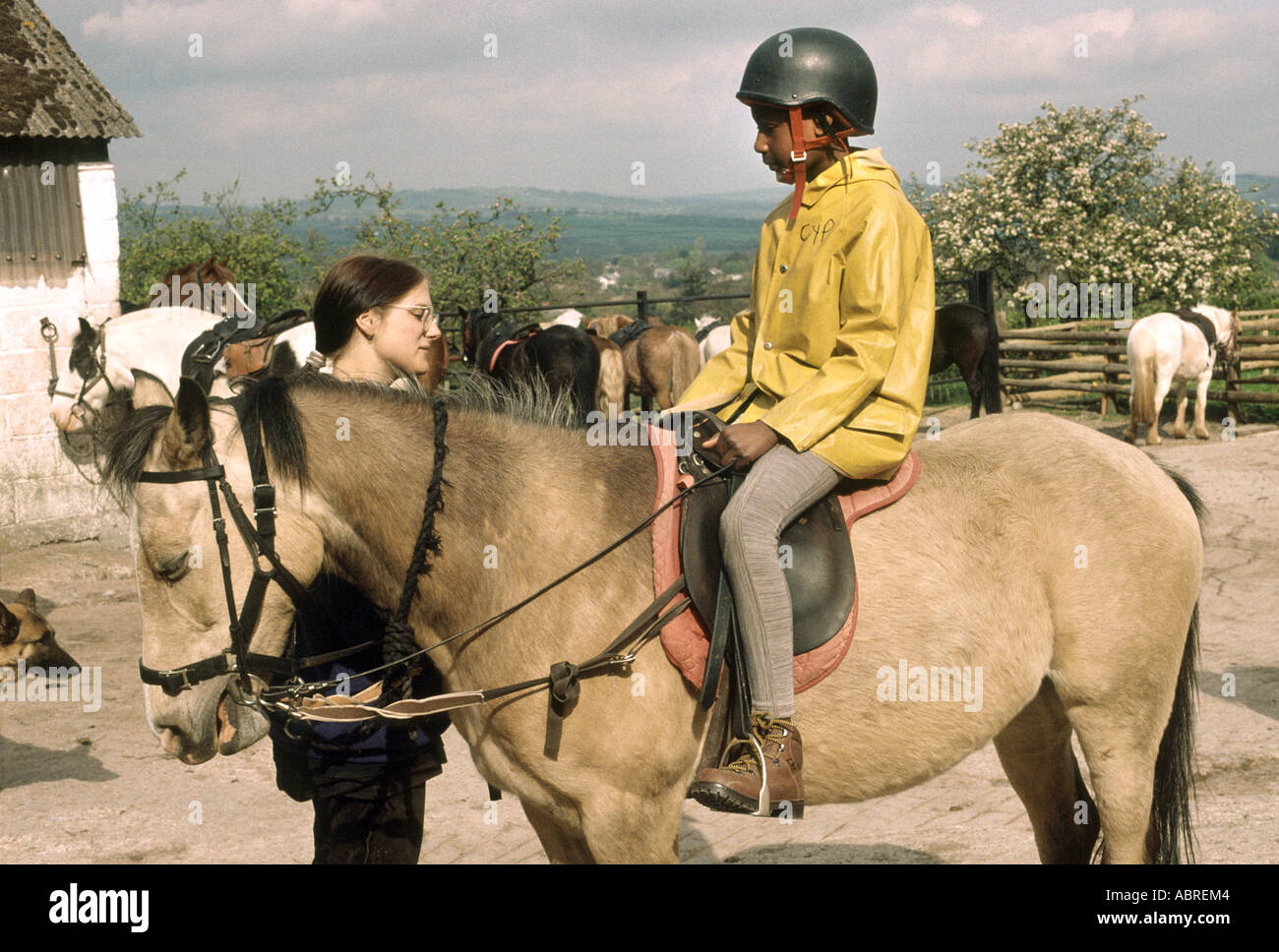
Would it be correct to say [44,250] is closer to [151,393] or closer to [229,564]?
[151,393]

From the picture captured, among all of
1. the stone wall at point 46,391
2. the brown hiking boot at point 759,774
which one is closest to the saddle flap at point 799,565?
the brown hiking boot at point 759,774

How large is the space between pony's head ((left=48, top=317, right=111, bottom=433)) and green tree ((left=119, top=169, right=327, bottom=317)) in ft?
25.6

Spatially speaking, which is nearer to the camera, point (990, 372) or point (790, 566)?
point (790, 566)

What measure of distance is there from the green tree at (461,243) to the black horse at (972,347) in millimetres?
8102

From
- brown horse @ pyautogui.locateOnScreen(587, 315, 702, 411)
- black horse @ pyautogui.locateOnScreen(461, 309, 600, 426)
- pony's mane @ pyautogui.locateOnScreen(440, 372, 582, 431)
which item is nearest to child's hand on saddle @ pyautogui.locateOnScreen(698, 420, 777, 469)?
pony's mane @ pyautogui.locateOnScreen(440, 372, 582, 431)

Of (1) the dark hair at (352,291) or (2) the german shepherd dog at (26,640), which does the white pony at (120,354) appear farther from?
(1) the dark hair at (352,291)

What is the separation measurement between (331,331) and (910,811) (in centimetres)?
328

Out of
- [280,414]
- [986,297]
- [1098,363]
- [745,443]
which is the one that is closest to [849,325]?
[745,443]

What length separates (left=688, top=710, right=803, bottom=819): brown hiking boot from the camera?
2627mm

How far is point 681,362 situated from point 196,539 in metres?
14.9

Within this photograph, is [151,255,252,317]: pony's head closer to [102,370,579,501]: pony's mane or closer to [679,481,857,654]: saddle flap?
[102,370,579,501]: pony's mane

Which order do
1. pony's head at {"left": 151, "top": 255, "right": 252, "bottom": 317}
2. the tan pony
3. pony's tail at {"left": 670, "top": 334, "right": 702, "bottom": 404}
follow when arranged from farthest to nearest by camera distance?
pony's tail at {"left": 670, "top": 334, "right": 702, "bottom": 404}
pony's head at {"left": 151, "top": 255, "right": 252, "bottom": 317}
the tan pony

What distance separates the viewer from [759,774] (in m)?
2.64
